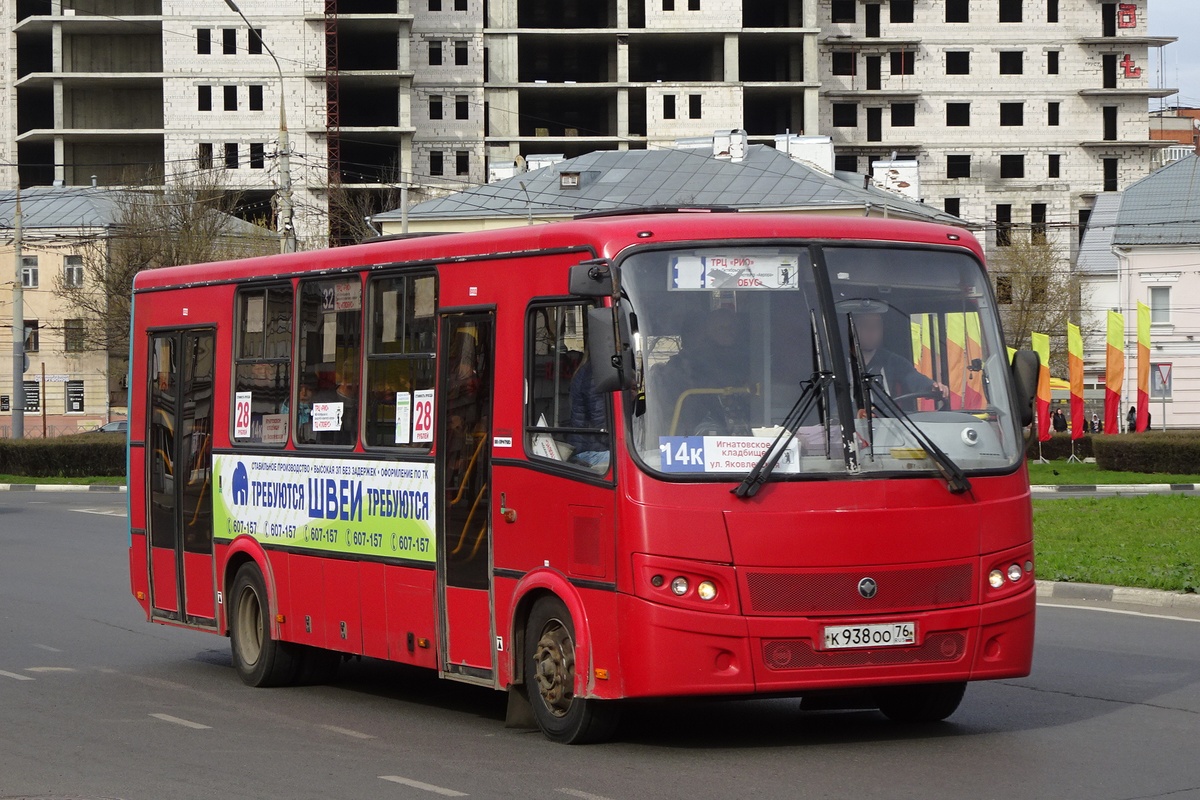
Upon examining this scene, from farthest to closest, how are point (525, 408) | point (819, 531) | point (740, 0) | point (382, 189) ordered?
point (740, 0), point (382, 189), point (525, 408), point (819, 531)

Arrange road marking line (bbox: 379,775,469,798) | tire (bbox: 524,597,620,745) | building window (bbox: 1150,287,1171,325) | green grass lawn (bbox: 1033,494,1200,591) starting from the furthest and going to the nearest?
1. building window (bbox: 1150,287,1171,325)
2. green grass lawn (bbox: 1033,494,1200,591)
3. tire (bbox: 524,597,620,745)
4. road marking line (bbox: 379,775,469,798)

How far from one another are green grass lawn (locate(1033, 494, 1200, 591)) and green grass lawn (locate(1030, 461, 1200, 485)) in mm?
11247

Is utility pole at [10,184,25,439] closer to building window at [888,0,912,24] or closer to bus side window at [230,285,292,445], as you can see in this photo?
bus side window at [230,285,292,445]

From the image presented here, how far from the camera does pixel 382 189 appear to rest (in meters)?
99.9

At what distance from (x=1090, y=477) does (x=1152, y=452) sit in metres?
2.05

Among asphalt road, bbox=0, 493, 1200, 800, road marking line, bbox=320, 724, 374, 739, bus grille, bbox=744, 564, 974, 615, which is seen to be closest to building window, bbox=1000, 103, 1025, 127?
asphalt road, bbox=0, 493, 1200, 800

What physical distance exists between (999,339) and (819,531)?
1.71 meters

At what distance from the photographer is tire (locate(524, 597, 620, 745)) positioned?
8984mm

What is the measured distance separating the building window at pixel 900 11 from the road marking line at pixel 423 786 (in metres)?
110

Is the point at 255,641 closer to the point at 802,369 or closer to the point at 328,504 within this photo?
the point at 328,504

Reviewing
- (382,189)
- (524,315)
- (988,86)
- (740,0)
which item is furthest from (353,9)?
(524,315)

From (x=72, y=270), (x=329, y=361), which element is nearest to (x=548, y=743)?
(x=329, y=361)

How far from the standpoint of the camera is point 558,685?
9133mm

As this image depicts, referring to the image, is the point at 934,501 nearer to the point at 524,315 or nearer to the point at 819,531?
the point at 819,531
